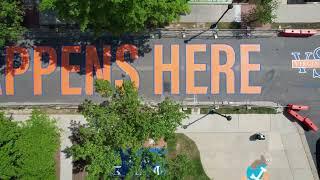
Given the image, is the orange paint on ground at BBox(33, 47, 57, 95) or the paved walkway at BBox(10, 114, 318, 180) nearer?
the paved walkway at BBox(10, 114, 318, 180)

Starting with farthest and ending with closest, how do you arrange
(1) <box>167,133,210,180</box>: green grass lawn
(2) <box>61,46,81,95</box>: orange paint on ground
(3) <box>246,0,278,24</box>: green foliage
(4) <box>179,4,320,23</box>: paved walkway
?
1. (4) <box>179,4,320,23</box>: paved walkway
2. (2) <box>61,46,81,95</box>: orange paint on ground
3. (3) <box>246,0,278,24</box>: green foliage
4. (1) <box>167,133,210,180</box>: green grass lawn

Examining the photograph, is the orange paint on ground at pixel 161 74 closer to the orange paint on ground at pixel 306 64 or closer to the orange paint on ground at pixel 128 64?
the orange paint on ground at pixel 128 64

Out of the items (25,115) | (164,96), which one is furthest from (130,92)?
(25,115)

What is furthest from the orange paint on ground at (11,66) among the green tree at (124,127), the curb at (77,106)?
the green tree at (124,127)

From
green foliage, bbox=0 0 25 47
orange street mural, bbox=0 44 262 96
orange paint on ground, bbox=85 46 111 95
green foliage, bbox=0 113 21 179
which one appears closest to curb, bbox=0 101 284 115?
orange street mural, bbox=0 44 262 96

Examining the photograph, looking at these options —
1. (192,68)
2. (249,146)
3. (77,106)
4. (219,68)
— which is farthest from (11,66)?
(249,146)

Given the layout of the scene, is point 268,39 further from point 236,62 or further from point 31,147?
point 31,147

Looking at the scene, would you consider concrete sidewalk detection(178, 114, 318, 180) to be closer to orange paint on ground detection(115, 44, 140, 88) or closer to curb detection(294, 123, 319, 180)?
curb detection(294, 123, 319, 180)
